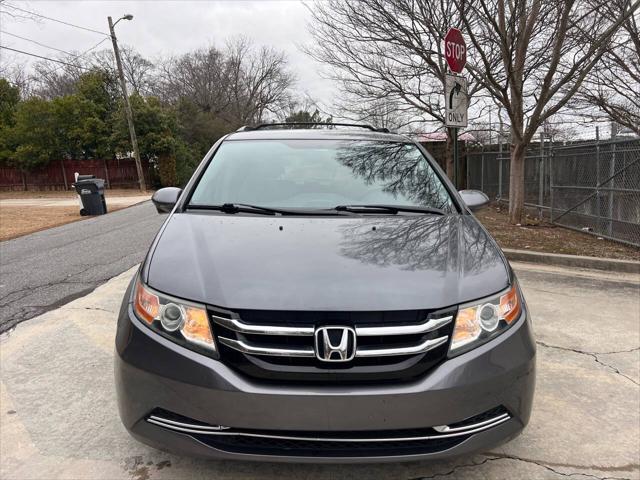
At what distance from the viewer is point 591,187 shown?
898 centimetres

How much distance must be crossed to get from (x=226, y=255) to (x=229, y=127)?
4141 cm

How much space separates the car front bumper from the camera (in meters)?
1.76

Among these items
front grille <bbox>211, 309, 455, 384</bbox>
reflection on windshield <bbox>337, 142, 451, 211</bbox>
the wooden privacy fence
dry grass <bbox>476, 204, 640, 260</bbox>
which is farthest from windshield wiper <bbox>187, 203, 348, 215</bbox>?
the wooden privacy fence

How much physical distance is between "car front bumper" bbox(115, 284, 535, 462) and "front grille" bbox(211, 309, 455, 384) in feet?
0.15

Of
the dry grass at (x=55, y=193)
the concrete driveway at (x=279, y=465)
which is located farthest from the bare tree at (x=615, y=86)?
the dry grass at (x=55, y=193)

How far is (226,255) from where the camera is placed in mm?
2170

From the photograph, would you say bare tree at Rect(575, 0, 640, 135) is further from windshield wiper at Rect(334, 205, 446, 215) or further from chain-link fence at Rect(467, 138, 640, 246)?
windshield wiper at Rect(334, 205, 446, 215)

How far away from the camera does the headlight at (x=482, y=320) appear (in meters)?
1.91

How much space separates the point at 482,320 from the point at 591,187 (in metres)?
8.37

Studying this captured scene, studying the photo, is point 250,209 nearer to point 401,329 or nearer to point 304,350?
point 304,350

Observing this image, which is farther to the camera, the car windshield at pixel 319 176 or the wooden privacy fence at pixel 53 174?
the wooden privacy fence at pixel 53 174

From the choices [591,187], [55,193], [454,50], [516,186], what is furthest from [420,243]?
[55,193]

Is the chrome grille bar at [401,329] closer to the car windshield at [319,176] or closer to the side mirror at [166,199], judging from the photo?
the car windshield at [319,176]

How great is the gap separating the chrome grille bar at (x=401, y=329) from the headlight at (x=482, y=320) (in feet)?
0.32
